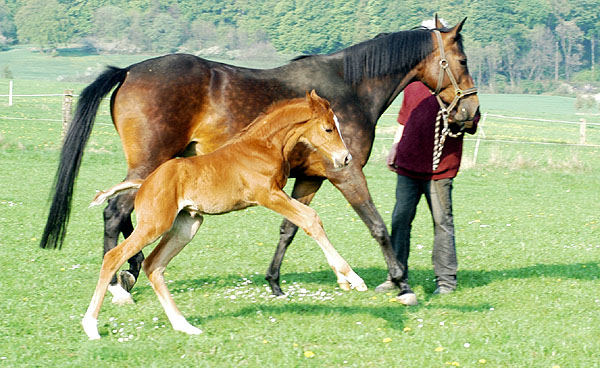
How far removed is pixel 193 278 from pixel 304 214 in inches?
109

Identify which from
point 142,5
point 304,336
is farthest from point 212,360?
point 142,5

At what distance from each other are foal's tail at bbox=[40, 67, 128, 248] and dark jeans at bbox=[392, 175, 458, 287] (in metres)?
2.93

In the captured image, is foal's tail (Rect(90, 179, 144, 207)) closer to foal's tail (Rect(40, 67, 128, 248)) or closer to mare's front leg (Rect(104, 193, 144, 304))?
mare's front leg (Rect(104, 193, 144, 304))

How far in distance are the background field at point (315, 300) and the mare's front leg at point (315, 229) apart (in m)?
0.54

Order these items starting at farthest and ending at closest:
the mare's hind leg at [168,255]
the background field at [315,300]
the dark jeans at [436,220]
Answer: the dark jeans at [436,220]
the mare's hind leg at [168,255]
the background field at [315,300]

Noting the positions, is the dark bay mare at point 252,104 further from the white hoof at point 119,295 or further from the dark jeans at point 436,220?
the dark jeans at point 436,220

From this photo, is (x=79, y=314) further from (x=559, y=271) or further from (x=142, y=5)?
(x=142, y=5)

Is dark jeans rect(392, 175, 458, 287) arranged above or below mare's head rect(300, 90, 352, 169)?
below

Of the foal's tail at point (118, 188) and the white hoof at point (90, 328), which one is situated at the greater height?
the foal's tail at point (118, 188)

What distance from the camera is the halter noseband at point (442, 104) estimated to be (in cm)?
676

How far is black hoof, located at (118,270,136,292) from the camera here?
6.37m

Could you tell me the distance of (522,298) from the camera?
22.3 feet

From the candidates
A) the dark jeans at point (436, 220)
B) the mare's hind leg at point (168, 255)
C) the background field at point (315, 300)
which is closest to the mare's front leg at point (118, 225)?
the background field at point (315, 300)

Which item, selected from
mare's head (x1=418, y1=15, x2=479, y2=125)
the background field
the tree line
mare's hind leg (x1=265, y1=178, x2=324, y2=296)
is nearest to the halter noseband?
mare's head (x1=418, y1=15, x2=479, y2=125)
